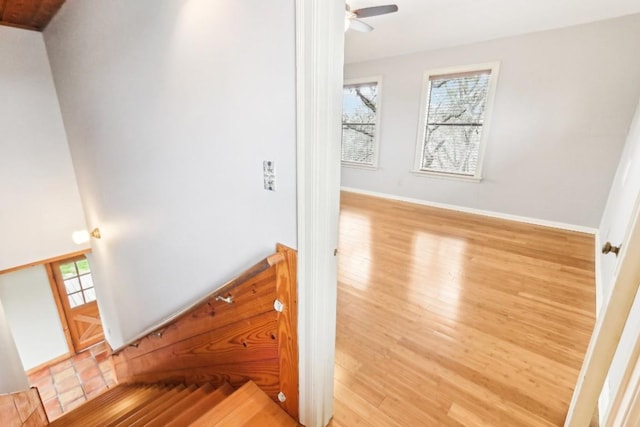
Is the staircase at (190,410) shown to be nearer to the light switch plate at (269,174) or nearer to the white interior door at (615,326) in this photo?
the light switch plate at (269,174)

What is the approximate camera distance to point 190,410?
1529 mm

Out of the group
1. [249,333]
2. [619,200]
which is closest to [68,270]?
[249,333]

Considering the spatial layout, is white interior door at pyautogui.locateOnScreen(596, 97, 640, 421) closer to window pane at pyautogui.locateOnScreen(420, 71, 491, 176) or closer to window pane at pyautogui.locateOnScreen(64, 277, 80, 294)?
window pane at pyautogui.locateOnScreen(420, 71, 491, 176)

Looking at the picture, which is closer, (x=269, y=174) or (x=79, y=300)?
(x=269, y=174)

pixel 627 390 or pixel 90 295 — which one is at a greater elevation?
pixel 627 390

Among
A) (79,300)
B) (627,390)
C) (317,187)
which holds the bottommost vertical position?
(79,300)

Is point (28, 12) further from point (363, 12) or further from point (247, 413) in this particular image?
point (247, 413)

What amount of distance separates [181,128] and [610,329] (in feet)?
6.71

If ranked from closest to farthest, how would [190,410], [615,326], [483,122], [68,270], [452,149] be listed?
[615,326], [190,410], [483,122], [452,149], [68,270]

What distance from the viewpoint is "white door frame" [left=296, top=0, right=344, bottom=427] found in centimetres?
89

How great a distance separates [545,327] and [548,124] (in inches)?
116

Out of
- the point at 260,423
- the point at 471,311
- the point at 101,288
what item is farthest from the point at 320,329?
the point at 101,288

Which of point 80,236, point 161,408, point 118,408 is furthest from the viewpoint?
point 80,236

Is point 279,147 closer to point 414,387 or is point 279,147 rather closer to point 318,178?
point 318,178
